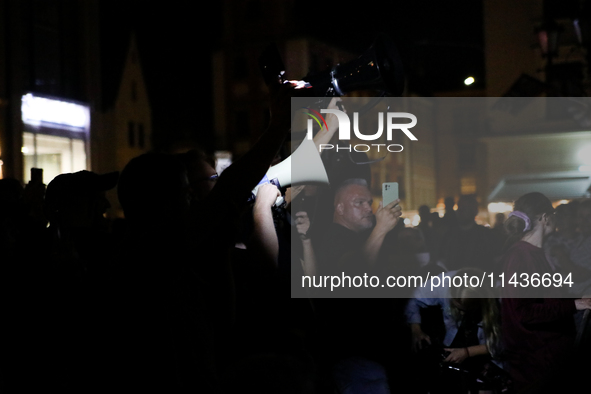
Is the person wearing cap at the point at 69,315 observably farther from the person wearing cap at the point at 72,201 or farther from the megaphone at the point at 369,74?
the megaphone at the point at 369,74

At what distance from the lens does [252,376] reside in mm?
1331

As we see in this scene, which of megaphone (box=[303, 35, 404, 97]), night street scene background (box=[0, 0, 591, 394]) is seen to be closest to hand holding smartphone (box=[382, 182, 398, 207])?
night street scene background (box=[0, 0, 591, 394])

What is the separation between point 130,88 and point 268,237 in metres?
34.1

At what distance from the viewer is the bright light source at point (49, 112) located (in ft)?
46.6

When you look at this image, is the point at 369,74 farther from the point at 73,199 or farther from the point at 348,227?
the point at 348,227

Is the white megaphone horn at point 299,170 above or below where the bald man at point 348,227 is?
above

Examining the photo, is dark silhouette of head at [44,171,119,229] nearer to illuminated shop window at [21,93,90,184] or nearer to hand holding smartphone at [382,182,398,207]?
hand holding smartphone at [382,182,398,207]

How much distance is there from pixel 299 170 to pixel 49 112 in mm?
13494

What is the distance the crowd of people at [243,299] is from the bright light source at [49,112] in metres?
11.4

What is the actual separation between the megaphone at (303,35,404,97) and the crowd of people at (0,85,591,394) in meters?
0.38

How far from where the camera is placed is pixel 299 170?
2.48m

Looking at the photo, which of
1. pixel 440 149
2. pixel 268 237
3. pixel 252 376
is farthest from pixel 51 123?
pixel 440 149

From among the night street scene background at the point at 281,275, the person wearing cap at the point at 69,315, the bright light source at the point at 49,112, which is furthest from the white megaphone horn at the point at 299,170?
the bright light source at the point at 49,112

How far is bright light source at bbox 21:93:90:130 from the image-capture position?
46.6ft
